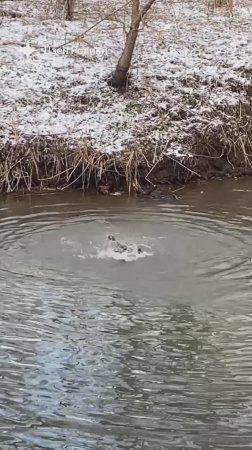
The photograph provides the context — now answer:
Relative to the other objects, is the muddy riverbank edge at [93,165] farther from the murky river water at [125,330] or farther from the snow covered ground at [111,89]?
the murky river water at [125,330]

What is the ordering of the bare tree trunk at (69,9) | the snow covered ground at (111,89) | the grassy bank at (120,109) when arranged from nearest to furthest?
the grassy bank at (120,109) < the snow covered ground at (111,89) < the bare tree trunk at (69,9)

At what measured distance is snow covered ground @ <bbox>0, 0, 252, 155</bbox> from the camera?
8.98 metres

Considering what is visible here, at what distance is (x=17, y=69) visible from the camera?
10.0 meters

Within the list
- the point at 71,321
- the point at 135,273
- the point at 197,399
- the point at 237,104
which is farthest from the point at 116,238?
the point at 237,104

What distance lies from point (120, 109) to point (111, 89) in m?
0.49

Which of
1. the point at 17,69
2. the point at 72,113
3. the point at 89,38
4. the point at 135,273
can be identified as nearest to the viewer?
the point at 135,273

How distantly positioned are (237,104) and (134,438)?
22.7 feet

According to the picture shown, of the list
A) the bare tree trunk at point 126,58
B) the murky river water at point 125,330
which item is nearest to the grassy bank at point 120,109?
the bare tree trunk at point 126,58

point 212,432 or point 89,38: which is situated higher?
point 89,38

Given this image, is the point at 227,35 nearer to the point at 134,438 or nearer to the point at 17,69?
the point at 17,69

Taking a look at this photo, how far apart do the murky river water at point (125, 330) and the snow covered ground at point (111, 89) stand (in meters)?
1.74

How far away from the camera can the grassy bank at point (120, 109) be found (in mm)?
8555

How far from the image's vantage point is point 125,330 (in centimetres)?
476

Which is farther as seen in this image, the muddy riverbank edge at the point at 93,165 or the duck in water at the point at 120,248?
the muddy riverbank edge at the point at 93,165
